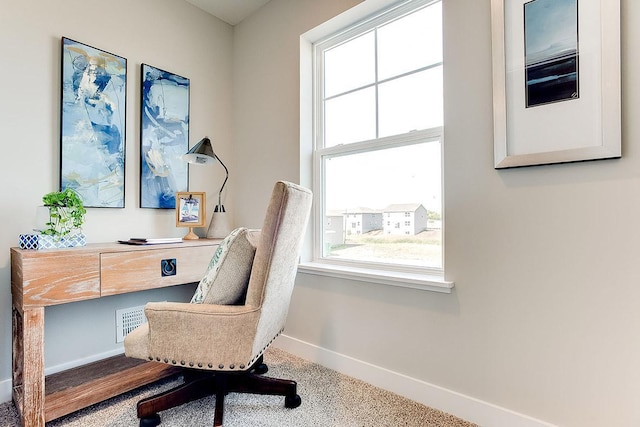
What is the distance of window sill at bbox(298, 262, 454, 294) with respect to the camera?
154cm

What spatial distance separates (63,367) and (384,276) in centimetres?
189

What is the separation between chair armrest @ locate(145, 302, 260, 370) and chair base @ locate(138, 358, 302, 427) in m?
0.26

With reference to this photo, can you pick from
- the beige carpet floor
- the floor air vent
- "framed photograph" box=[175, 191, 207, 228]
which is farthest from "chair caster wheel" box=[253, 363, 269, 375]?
"framed photograph" box=[175, 191, 207, 228]

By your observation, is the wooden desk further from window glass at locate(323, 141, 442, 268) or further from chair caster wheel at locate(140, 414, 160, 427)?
window glass at locate(323, 141, 442, 268)

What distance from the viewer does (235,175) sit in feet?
8.80

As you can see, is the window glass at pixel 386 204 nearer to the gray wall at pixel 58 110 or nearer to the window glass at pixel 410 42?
the window glass at pixel 410 42

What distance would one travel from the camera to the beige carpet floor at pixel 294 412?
1.43 meters

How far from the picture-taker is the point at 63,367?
182cm

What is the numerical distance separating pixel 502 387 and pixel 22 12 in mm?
2993

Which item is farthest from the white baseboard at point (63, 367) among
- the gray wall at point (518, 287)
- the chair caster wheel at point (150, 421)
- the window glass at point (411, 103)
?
the window glass at point (411, 103)

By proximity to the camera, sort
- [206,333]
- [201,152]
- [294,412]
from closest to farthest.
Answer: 1. [206,333]
2. [294,412]
3. [201,152]

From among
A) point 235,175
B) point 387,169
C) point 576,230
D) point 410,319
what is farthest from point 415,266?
point 235,175

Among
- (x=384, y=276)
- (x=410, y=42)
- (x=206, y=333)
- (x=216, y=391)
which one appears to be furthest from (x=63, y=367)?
(x=410, y=42)

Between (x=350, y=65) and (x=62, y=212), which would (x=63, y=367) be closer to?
(x=62, y=212)
